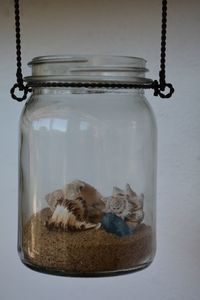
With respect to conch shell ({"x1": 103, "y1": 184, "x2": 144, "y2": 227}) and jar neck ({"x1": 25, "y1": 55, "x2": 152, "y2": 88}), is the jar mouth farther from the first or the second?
conch shell ({"x1": 103, "y1": 184, "x2": 144, "y2": 227})

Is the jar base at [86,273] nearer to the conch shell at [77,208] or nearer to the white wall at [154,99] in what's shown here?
the conch shell at [77,208]

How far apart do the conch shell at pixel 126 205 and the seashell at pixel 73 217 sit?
24mm

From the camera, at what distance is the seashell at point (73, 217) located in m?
0.57

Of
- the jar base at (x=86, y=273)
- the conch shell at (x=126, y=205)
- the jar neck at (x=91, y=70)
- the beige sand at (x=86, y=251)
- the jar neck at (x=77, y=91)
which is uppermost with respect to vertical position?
the jar neck at (x=91, y=70)

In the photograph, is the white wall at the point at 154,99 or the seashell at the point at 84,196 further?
the white wall at the point at 154,99

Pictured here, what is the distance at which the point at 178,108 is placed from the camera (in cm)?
87

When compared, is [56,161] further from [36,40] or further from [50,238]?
[36,40]

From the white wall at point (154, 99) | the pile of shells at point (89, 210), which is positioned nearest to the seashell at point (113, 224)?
the pile of shells at point (89, 210)

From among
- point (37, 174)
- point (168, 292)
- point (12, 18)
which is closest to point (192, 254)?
point (168, 292)

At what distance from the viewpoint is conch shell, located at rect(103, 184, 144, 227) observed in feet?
1.92

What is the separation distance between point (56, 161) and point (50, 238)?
3.7 inches

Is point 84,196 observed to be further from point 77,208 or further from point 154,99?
point 154,99

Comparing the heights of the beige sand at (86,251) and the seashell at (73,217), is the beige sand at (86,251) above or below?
below

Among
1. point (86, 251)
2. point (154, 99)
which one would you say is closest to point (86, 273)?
point (86, 251)
